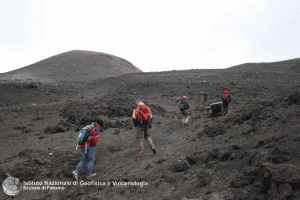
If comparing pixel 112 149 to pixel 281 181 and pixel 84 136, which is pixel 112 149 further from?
pixel 281 181

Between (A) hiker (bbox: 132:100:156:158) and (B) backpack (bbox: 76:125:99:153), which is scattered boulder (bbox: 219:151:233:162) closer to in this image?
(A) hiker (bbox: 132:100:156:158)

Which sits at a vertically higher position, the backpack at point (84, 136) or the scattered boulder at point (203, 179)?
the backpack at point (84, 136)

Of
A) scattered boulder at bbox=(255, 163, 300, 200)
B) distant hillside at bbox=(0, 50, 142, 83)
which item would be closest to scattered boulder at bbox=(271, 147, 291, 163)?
scattered boulder at bbox=(255, 163, 300, 200)

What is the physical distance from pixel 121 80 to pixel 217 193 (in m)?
26.5

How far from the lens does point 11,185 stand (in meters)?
4.80

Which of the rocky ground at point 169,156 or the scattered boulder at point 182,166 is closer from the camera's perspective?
the rocky ground at point 169,156

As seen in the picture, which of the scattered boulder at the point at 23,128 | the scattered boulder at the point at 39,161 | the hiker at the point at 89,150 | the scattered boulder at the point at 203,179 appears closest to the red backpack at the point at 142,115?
the hiker at the point at 89,150

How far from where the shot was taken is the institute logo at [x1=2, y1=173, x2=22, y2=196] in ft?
15.1

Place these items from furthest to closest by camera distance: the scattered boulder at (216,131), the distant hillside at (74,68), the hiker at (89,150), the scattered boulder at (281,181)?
the distant hillside at (74,68) < the scattered boulder at (216,131) < the hiker at (89,150) < the scattered boulder at (281,181)

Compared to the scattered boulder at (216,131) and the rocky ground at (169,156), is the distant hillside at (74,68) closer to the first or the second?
the rocky ground at (169,156)

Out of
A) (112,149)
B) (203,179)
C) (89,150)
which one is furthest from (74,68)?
(203,179)

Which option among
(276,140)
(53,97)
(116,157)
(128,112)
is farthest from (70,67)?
(276,140)

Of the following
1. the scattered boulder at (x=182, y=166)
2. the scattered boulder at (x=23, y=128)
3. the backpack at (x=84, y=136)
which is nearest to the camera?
the scattered boulder at (x=182, y=166)

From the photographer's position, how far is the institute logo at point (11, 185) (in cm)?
461
